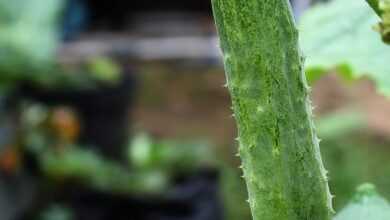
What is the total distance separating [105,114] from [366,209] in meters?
4.24

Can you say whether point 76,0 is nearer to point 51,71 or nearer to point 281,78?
point 51,71

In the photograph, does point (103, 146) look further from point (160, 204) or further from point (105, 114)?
point (160, 204)

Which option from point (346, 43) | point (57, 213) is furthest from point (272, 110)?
point (57, 213)

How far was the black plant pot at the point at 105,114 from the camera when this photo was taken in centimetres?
495

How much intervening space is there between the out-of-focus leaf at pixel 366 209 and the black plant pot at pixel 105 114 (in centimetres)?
407

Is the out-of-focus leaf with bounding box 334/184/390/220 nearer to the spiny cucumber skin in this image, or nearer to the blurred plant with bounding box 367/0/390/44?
the spiny cucumber skin

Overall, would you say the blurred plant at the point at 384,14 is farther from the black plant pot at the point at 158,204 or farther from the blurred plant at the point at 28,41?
the black plant pot at the point at 158,204

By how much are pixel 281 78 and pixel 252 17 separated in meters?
0.07

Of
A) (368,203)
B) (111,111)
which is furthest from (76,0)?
(368,203)

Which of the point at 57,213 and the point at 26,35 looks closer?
the point at 26,35

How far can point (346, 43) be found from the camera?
144 cm

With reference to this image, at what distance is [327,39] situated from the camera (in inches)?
58.4

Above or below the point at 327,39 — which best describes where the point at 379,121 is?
above

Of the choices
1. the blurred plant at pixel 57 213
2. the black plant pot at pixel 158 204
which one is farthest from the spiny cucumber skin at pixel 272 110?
the blurred plant at pixel 57 213
